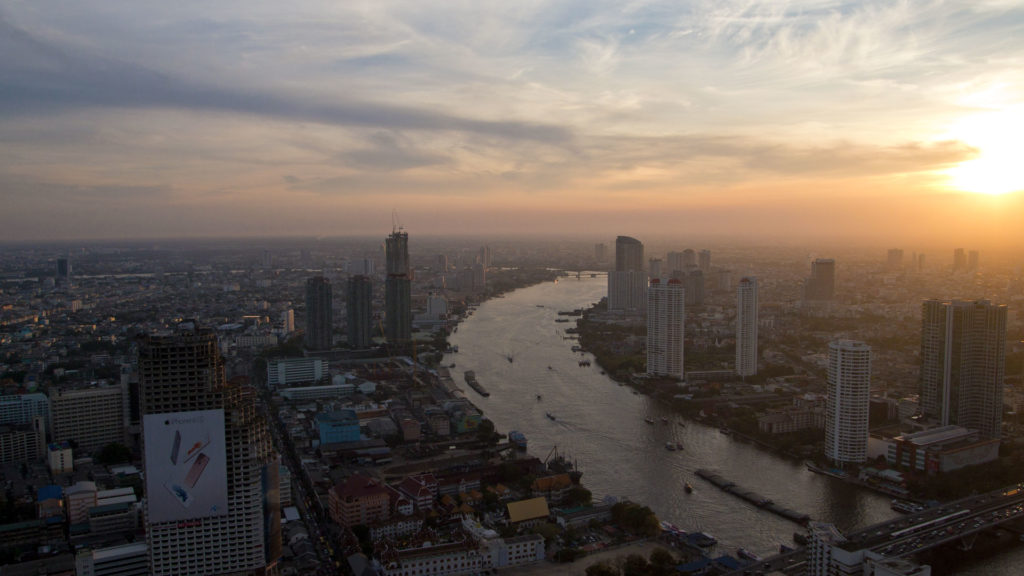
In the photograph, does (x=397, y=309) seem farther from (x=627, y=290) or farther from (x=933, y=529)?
(x=933, y=529)

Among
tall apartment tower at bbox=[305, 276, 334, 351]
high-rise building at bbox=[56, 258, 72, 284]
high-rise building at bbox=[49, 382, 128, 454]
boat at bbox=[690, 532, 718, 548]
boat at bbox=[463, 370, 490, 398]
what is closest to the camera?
boat at bbox=[690, 532, 718, 548]

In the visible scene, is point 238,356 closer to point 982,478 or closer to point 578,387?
point 578,387

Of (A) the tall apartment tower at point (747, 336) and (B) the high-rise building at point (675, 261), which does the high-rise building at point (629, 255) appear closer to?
(B) the high-rise building at point (675, 261)

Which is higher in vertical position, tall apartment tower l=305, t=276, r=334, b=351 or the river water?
tall apartment tower l=305, t=276, r=334, b=351

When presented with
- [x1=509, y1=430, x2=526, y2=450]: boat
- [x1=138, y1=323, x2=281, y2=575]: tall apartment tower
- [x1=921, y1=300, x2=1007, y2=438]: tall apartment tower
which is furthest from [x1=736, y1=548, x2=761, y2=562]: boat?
[x1=921, y1=300, x2=1007, y2=438]: tall apartment tower

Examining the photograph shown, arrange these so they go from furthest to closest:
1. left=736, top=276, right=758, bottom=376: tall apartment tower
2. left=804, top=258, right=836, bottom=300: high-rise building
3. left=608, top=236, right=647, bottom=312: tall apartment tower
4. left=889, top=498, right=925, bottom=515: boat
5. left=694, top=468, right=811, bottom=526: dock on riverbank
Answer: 1. left=608, top=236, right=647, bottom=312: tall apartment tower
2. left=804, top=258, right=836, bottom=300: high-rise building
3. left=736, top=276, right=758, bottom=376: tall apartment tower
4. left=889, top=498, right=925, bottom=515: boat
5. left=694, top=468, right=811, bottom=526: dock on riverbank

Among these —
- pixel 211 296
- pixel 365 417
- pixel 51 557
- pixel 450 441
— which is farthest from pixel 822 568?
pixel 211 296

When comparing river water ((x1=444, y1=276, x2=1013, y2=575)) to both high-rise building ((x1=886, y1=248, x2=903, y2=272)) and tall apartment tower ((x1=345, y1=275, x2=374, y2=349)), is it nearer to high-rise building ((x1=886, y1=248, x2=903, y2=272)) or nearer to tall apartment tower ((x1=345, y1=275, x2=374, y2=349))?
tall apartment tower ((x1=345, y1=275, x2=374, y2=349))

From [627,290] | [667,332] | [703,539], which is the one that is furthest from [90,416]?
[627,290]
